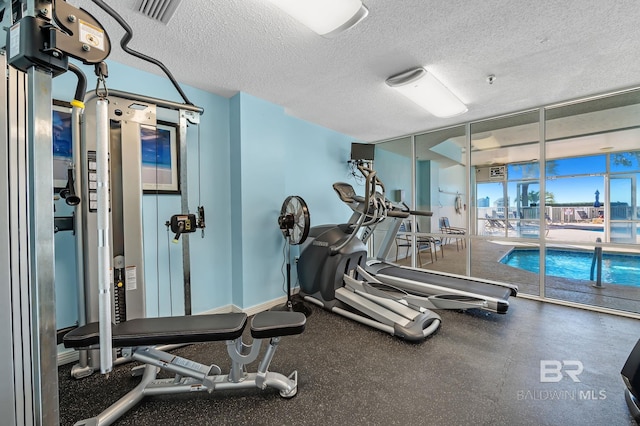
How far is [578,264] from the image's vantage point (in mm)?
6250

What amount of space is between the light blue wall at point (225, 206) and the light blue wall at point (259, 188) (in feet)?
0.04

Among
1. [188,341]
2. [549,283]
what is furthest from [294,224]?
[549,283]

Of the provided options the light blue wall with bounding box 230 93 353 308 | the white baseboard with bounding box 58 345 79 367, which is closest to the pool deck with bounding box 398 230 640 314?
the light blue wall with bounding box 230 93 353 308

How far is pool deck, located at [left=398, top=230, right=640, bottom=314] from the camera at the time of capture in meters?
3.21

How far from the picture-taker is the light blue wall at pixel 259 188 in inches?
114

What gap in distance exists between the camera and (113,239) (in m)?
1.83

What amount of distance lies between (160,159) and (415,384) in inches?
115

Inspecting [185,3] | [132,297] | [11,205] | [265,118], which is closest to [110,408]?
[132,297]

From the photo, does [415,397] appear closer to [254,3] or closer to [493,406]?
[493,406]

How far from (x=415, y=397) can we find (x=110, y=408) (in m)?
1.86

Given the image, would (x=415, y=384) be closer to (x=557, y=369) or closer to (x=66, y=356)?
(x=557, y=369)

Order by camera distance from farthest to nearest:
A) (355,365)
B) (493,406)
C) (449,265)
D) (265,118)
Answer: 1. (449,265)
2. (265,118)
3. (355,365)
4. (493,406)

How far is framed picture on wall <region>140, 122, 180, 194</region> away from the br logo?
3488mm

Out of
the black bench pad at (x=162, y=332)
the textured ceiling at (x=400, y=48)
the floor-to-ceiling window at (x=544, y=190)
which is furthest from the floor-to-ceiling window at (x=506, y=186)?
the black bench pad at (x=162, y=332)
